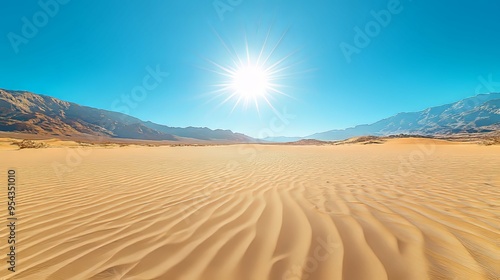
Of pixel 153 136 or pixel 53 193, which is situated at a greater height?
pixel 153 136

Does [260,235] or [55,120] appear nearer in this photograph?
[260,235]

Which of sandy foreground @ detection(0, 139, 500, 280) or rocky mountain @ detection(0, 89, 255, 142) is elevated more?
rocky mountain @ detection(0, 89, 255, 142)

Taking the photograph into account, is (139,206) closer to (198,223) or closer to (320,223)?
(198,223)

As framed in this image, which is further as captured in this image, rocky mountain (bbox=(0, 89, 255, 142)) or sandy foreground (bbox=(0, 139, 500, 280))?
rocky mountain (bbox=(0, 89, 255, 142))

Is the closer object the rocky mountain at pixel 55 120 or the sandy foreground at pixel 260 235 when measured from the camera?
the sandy foreground at pixel 260 235

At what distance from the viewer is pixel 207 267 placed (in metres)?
1.95

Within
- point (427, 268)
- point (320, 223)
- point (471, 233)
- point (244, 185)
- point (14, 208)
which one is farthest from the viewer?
point (244, 185)

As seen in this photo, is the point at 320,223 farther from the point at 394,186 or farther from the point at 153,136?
the point at 153,136

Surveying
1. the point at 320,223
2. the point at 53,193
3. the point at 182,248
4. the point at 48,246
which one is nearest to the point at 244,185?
the point at 320,223

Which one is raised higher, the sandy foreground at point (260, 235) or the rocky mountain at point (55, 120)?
the rocky mountain at point (55, 120)

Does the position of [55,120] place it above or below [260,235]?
above

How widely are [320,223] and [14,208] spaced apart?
16.5ft

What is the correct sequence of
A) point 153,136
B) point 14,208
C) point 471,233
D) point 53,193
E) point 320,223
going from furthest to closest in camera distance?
1. point 153,136
2. point 53,193
3. point 14,208
4. point 320,223
5. point 471,233

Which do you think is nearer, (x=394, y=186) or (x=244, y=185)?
(x=394, y=186)
